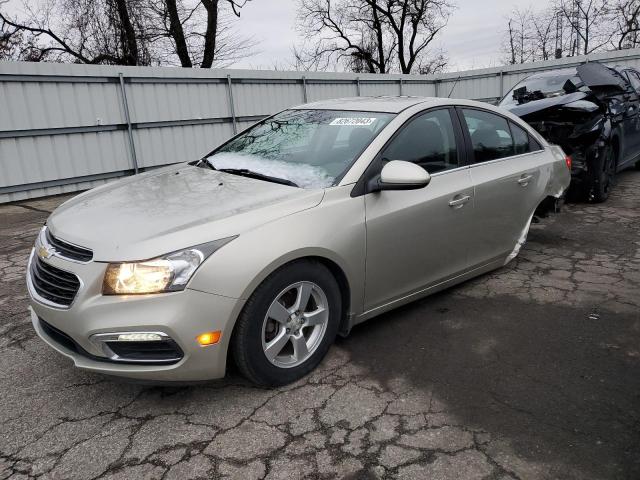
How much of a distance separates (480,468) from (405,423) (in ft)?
1.36

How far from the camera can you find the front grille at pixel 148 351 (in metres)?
2.33

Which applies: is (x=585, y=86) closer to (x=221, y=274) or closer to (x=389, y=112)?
(x=389, y=112)

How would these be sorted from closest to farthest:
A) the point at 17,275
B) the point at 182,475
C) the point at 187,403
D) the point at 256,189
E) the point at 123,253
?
the point at 182,475 < the point at 123,253 < the point at 187,403 < the point at 256,189 < the point at 17,275

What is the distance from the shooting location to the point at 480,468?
7.06ft

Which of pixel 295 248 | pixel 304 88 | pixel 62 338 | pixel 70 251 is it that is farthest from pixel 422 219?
pixel 304 88

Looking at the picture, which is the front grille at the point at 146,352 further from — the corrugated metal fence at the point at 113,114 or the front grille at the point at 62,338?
the corrugated metal fence at the point at 113,114

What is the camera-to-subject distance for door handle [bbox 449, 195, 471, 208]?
11.3 ft

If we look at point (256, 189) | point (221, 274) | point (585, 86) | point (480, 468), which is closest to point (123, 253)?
point (221, 274)

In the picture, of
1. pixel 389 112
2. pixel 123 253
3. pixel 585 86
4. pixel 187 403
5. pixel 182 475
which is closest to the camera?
pixel 182 475

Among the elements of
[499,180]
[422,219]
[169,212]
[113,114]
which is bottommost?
[422,219]

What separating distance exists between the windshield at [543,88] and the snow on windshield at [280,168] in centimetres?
512

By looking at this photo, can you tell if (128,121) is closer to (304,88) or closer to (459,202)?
(304,88)

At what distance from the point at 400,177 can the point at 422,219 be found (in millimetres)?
446

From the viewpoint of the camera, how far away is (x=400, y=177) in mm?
2916
